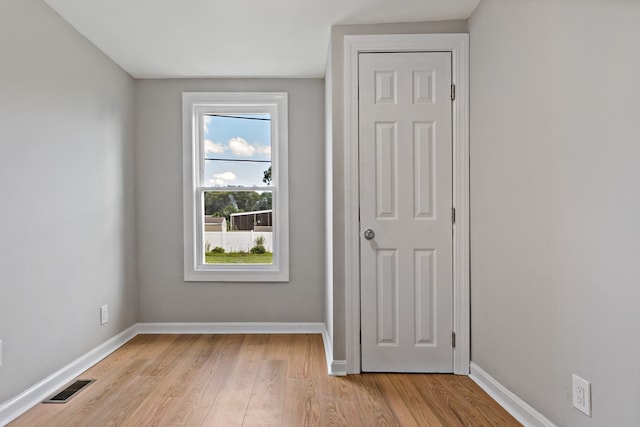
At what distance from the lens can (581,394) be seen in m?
1.80

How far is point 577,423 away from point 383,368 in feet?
4.17

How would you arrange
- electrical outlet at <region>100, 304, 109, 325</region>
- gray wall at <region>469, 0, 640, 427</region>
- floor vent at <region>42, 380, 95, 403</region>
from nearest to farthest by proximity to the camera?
gray wall at <region>469, 0, 640, 427</region>
floor vent at <region>42, 380, 95, 403</region>
electrical outlet at <region>100, 304, 109, 325</region>

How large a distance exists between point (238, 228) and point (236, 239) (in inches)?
4.0

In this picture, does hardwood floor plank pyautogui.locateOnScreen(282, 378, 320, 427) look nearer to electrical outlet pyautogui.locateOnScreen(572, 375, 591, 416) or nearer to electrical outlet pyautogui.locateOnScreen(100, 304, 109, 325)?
electrical outlet pyautogui.locateOnScreen(572, 375, 591, 416)

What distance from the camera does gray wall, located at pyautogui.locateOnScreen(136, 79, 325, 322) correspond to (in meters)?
4.02

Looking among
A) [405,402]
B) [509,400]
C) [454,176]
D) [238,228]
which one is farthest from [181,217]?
[509,400]

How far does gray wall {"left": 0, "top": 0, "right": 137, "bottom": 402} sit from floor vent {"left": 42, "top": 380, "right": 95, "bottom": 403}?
0.14m

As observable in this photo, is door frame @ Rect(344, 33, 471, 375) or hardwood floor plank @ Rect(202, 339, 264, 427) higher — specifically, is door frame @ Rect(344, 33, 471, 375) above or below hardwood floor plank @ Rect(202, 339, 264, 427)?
above

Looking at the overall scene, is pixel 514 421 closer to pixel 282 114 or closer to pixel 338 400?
pixel 338 400

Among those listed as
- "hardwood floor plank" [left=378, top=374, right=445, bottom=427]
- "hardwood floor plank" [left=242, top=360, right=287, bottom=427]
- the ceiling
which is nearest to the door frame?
the ceiling

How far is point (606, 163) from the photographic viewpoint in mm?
1645

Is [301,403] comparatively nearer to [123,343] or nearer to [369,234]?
[369,234]

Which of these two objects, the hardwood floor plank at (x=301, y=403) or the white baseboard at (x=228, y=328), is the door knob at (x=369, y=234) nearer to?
the hardwood floor plank at (x=301, y=403)

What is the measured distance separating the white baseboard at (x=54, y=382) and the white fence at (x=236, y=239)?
107cm
